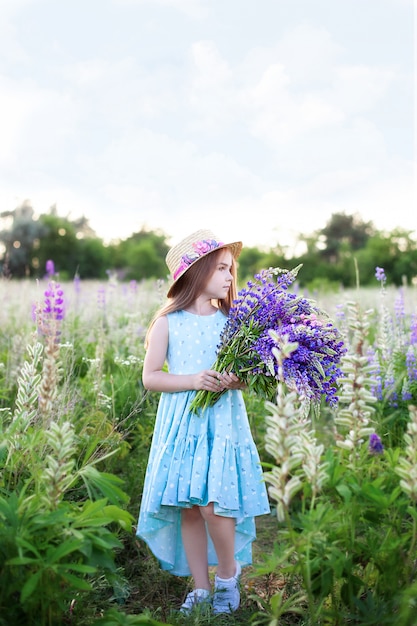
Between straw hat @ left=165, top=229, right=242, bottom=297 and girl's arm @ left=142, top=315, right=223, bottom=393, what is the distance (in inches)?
10.5

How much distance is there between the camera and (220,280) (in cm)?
310

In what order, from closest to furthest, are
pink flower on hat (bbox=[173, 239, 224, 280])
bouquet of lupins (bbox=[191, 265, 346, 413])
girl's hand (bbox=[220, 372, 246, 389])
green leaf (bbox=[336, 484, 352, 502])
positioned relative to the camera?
1. green leaf (bbox=[336, 484, 352, 502])
2. bouquet of lupins (bbox=[191, 265, 346, 413])
3. girl's hand (bbox=[220, 372, 246, 389])
4. pink flower on hat (bbox=[173, 239, 224, 280])

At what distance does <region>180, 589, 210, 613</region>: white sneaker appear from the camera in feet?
9.18

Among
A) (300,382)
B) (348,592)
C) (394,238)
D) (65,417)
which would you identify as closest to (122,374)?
(65,417)

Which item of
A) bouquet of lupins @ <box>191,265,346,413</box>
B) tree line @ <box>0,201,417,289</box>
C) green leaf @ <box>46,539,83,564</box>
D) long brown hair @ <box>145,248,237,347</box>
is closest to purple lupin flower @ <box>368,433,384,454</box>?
bouquet of lupins @ <box>191,265,346,413</box>

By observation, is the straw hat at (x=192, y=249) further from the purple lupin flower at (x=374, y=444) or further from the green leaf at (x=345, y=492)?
the green leaf at (x=345, y=492)

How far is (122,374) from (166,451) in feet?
5.42

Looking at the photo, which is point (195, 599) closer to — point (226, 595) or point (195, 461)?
point (226, 595)

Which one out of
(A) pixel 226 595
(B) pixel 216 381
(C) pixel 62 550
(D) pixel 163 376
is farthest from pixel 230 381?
(C) pixel 62 550

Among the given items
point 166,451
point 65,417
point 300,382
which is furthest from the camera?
point 65,417

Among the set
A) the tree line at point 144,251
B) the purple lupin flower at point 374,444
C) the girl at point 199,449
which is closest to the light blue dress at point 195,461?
the girl at point 199,449

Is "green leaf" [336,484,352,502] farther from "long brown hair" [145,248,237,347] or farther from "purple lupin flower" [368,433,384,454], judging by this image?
"long brown hair" [145,248,237,347]

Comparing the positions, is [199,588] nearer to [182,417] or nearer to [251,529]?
Result: [251,529]

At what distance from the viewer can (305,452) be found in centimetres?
192
